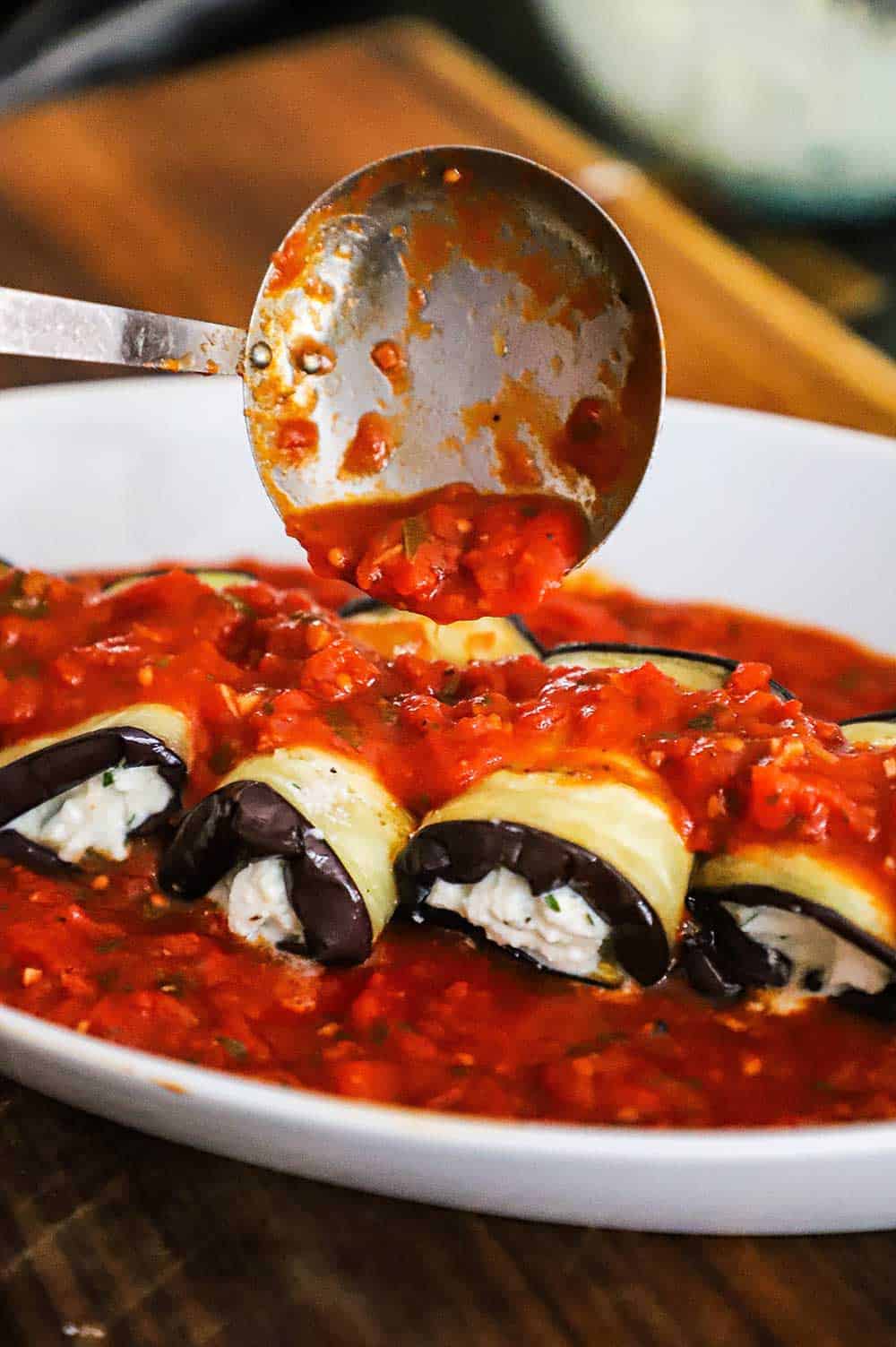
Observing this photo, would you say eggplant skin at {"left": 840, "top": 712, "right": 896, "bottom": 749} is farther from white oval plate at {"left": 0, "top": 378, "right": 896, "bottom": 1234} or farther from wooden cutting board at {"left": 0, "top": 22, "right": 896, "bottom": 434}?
wooden cutting board at {"left": 0, "top": 22, "right": 896, "bottom": 434}

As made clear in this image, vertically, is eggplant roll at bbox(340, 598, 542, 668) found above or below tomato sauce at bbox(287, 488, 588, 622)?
below

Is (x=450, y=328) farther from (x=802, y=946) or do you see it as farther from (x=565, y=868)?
(x=802, y=946)

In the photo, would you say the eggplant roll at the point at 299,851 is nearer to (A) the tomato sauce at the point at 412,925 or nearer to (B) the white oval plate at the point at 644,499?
(A) the tomato sauce at the point at 412,925

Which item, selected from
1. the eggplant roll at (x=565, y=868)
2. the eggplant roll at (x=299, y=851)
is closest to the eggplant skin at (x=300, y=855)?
the eggplant roll at (x=299, y=851)

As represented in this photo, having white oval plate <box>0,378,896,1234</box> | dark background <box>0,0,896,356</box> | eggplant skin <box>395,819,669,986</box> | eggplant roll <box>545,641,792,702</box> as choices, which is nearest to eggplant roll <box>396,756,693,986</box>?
eggplant skin <box>395,819,669,986</box>

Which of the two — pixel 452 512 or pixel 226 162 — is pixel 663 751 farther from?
pixel 226 162

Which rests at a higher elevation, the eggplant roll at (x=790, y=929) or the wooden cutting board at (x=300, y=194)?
the wooden cutting board at (x=300, y=194)
